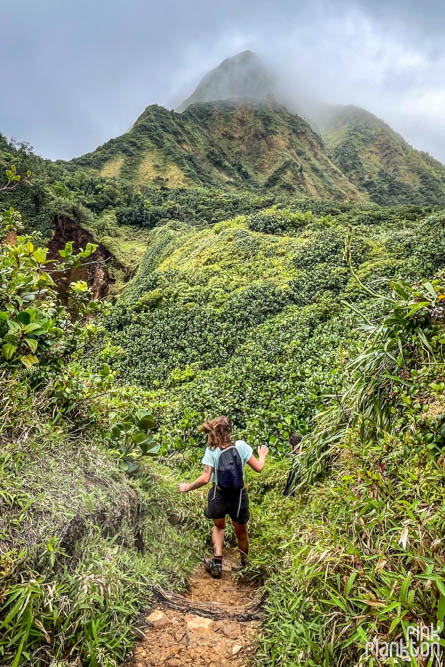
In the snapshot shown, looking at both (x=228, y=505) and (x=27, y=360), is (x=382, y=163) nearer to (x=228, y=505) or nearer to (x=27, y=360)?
(x=228, y=505)

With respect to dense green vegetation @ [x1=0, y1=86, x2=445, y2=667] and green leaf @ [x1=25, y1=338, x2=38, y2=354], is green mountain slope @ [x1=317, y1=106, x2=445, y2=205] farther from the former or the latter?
green leaf @ [x1=25, y1=338, x2=38, y2=354]

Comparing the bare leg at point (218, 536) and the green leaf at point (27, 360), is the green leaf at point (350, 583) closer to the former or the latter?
the bare leg at point (218, 536)

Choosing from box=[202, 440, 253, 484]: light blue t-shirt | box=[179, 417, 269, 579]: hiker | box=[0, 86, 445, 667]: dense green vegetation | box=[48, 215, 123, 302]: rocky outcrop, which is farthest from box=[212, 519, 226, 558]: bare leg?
box=[48, 215, 123, 302]: rocky outcrop

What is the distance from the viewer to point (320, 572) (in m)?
2.13

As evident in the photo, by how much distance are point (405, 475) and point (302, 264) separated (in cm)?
968

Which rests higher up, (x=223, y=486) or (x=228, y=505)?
(x=223, y=486)

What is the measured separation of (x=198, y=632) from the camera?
7.38 ft

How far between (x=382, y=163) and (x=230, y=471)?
81.7 meters

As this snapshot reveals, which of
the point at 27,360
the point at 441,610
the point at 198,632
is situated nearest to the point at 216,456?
the point at 198,632

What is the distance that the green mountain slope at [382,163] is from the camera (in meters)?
61.0

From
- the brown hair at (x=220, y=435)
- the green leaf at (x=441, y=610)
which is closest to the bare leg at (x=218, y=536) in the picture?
the brown hair at (x=220, y=435)

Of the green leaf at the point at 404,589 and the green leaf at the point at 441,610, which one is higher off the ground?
the green leaf at the point at 404,589

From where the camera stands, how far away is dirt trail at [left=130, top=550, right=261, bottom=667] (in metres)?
2.07

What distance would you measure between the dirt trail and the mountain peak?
75578 mm
